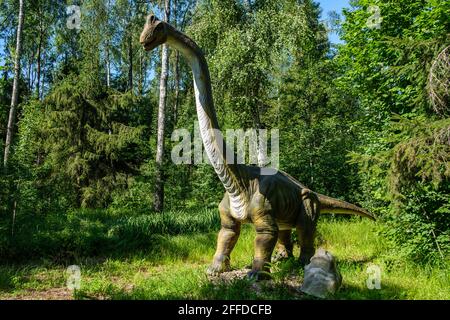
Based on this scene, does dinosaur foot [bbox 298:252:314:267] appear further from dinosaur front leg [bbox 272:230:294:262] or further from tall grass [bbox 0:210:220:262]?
tall grass [bbox 0:210:220:262]

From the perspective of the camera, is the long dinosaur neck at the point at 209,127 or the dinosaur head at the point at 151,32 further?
the long dinosaur neck at the point at 209,127

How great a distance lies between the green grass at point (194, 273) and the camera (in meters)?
4.10

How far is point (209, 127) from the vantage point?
168 inches

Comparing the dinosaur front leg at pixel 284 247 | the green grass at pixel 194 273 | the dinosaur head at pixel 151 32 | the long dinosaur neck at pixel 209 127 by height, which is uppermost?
the dinosaur head at pixel 151 32

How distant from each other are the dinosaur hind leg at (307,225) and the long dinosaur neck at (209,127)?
77 centimetres

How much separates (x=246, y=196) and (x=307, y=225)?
86 cm

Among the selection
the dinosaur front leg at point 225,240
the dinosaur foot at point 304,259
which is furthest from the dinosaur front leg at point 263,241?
the dinosaur foot at point 304,259

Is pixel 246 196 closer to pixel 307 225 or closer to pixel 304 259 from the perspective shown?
pixel 307 225

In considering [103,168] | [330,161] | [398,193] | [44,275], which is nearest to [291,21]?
[330,161]

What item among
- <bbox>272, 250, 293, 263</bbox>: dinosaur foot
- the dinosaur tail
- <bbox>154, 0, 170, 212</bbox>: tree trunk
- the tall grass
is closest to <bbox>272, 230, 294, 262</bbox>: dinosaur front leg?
<bbox>272, 250, 293, 263</bbox>: dinosaur foot

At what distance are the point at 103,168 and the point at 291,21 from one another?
6694mm

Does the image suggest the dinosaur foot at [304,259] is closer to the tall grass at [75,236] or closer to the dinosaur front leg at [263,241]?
the dinosaur front leg at [263,241]

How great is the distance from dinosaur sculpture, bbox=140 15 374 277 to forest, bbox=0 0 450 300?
31 centimetres

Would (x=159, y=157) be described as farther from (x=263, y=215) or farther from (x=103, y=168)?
(x=263, y=215)
